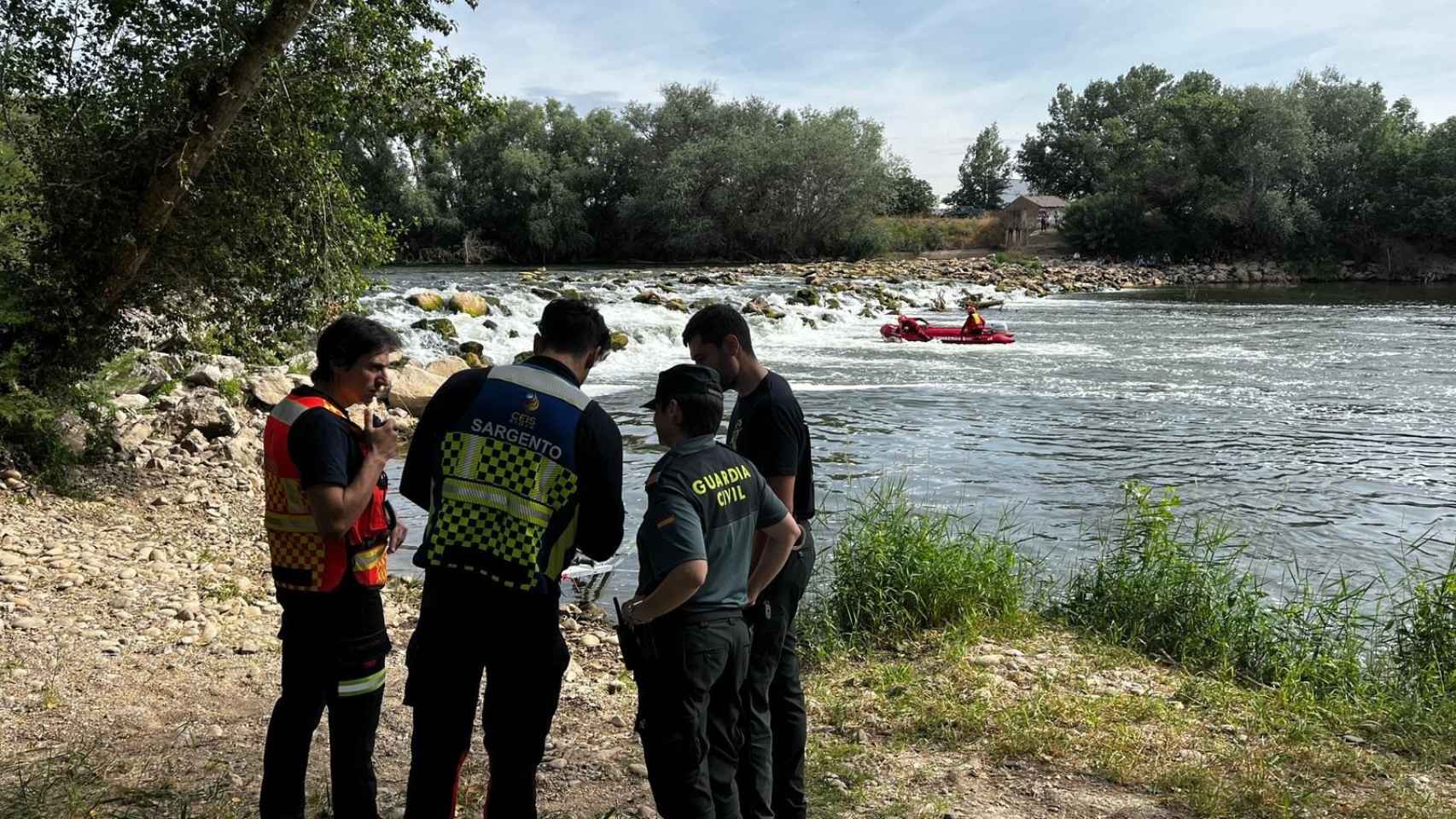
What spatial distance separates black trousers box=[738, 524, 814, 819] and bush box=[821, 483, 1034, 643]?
2.56m

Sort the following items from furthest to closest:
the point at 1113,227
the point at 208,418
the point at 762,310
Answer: the point at 1113,227 < the point at 762,310 < the point at 208,418

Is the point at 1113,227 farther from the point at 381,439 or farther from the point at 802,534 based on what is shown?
the point at 381,439

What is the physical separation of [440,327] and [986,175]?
94.6 m

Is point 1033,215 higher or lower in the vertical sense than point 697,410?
higher

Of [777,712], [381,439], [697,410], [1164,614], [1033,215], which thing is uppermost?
[1033,215]

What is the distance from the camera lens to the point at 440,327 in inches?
842

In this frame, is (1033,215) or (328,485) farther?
(1033,215)

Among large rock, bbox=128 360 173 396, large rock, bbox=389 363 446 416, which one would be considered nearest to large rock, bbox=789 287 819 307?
large rock, bbox=389 363 446 416

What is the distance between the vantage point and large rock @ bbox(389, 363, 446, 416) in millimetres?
14734

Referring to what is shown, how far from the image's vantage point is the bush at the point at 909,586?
659 centimetres

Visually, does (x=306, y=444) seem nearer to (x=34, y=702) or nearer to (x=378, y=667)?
(x=378, y=667)

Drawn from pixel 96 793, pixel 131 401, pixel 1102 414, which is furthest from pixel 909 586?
pixel 1102 414

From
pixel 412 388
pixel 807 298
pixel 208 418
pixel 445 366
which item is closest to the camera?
pixel 208 418

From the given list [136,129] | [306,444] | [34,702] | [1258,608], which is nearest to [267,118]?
[136,129]
